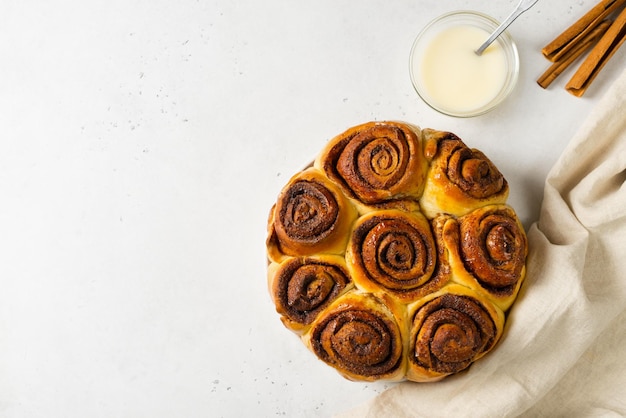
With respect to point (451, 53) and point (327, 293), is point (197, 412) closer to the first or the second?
point (327, 293)

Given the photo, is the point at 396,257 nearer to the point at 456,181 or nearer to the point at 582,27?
the point at 456,181

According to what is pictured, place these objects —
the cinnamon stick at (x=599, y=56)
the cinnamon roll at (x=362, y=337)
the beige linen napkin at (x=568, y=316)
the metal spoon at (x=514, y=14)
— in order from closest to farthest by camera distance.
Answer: the cinnamon roll at (x=362, y=337), the beige linen napkin at (x=568, y=316), the metal spoon at (x=514, y=14), the cinnamon stick at (x=599, y=56)

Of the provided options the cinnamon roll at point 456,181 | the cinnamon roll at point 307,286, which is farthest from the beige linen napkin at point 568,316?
the cinnamon roll at point 307,286

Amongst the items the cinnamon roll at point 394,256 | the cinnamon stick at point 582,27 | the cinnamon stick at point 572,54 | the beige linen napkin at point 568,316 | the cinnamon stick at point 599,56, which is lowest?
the beige linen napkin at point 568,316

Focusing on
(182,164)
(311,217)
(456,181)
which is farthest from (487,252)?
(182,164)

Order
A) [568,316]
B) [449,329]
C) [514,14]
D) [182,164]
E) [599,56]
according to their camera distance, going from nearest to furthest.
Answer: [449,329], [568,316], [514,14], [599,56], [182,164]

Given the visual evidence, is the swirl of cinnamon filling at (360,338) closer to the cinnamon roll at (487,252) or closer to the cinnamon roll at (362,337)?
the cinnamon roll at (362,337)

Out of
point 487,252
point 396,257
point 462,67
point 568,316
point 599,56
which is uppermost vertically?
point 462,67

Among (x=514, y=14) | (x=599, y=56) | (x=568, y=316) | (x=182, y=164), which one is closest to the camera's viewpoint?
(x=568, y=316)
